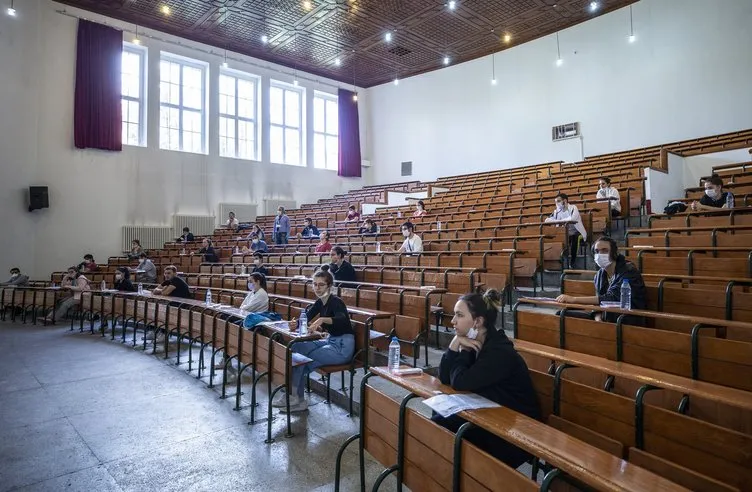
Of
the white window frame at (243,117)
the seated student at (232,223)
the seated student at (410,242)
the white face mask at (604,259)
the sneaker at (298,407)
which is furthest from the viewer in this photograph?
the white window frame at (243,117)

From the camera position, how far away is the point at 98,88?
1073cm

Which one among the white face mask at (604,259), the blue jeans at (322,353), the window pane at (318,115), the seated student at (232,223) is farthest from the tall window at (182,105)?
the white face mask at (604,259)

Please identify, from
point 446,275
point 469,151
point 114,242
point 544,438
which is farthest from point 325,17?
point 544,438

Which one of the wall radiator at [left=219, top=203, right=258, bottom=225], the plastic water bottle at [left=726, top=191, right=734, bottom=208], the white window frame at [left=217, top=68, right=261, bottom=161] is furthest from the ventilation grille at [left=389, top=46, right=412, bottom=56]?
the plastic water bottle at [left=726, top=191, right=734, bottom=208]

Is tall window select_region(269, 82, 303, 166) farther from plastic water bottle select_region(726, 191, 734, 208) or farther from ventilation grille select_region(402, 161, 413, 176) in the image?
plastic water bottle select_region(726, 191, 734, 208)

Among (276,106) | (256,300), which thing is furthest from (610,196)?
(276,106)

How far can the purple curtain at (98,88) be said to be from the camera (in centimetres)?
1047

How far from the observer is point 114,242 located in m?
10.9

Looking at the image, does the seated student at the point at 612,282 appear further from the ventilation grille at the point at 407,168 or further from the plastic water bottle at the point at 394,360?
the ventilation grille at the point at 407,168

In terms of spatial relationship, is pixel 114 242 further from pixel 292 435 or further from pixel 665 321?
pixel 665 321

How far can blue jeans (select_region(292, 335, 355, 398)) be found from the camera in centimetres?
317

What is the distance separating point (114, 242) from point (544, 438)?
38.9 feet

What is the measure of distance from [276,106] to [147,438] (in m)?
12.8

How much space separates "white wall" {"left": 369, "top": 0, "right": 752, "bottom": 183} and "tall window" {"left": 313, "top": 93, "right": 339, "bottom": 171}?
1974 millimetres
